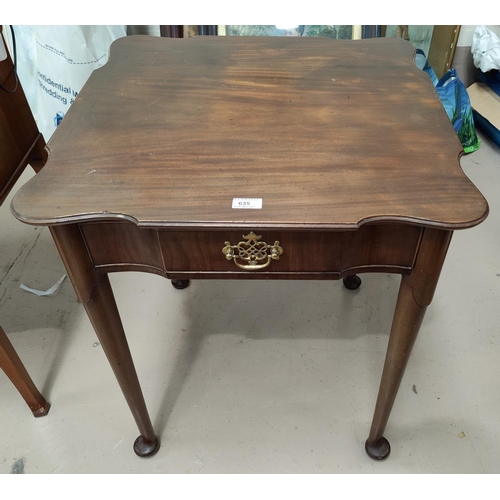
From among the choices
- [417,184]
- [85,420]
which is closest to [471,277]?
[417,184]

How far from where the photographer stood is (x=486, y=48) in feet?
6.47

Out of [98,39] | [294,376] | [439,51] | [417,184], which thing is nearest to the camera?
[417,184]

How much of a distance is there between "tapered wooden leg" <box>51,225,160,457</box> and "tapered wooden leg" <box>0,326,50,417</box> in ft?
0.99

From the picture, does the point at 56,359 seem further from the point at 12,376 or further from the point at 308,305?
the point at 308,305

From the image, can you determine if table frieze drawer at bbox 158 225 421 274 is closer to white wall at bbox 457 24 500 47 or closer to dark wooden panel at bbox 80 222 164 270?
dark wooden panel at bbox 80 222 164 270

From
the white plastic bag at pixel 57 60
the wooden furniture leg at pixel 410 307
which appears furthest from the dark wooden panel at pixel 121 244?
the white plastic bag at pixel 57 60

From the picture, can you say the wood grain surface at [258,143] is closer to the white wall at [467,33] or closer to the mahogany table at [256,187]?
the mahogany table at [256,187]

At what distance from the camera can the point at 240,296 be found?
1486 millimetres

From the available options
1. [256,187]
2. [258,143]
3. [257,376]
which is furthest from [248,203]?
[257,376]

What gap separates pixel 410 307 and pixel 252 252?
0.96ft

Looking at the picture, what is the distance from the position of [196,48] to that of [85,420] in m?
0.96

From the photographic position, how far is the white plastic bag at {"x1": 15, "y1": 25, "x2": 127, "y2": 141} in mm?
1624

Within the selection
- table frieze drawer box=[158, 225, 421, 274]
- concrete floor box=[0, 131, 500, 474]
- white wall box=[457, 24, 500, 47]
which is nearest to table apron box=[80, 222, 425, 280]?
table frieze drawer box=[158, 225, 421, 274]

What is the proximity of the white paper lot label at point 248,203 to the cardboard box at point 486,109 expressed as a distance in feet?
5.65
